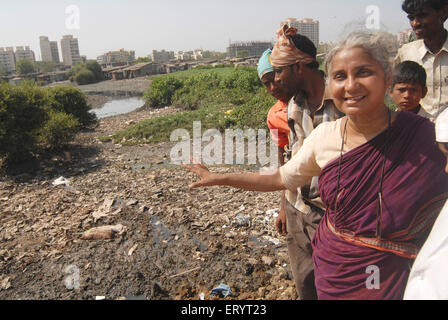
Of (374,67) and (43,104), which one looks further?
(43,104)

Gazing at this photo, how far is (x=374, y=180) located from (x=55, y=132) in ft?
28.3

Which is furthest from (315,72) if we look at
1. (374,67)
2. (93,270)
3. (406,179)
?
(93,270)

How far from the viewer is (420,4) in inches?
97.8

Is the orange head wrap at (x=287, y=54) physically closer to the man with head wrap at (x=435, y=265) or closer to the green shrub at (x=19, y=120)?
the man with head wrap at (x=435, y=265)

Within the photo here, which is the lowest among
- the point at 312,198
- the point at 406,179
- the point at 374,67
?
the point at 312,198

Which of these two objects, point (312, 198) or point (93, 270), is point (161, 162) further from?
point (312, 198)

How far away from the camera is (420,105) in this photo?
2664 millimetres

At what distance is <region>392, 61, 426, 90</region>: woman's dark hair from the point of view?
8.11ft

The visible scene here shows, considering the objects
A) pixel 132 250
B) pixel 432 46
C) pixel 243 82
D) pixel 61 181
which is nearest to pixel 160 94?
pixel 243 82

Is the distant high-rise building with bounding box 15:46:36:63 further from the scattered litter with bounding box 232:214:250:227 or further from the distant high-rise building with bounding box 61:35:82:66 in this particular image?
the scattered litter with bounding box 232:214:250:227

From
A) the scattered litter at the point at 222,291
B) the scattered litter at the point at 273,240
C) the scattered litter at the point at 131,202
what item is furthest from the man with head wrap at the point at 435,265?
the scattered litter at the point at 131,202

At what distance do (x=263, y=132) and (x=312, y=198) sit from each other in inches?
Answer: 259

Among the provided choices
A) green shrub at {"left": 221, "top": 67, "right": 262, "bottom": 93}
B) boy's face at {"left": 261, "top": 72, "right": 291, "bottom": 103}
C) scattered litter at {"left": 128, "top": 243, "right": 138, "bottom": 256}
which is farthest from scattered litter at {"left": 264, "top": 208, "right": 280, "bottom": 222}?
green shrub at {"left": 221, "top": 67, "right": 262, "bottom": 93}

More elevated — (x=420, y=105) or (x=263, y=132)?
(x=420, y=105)
